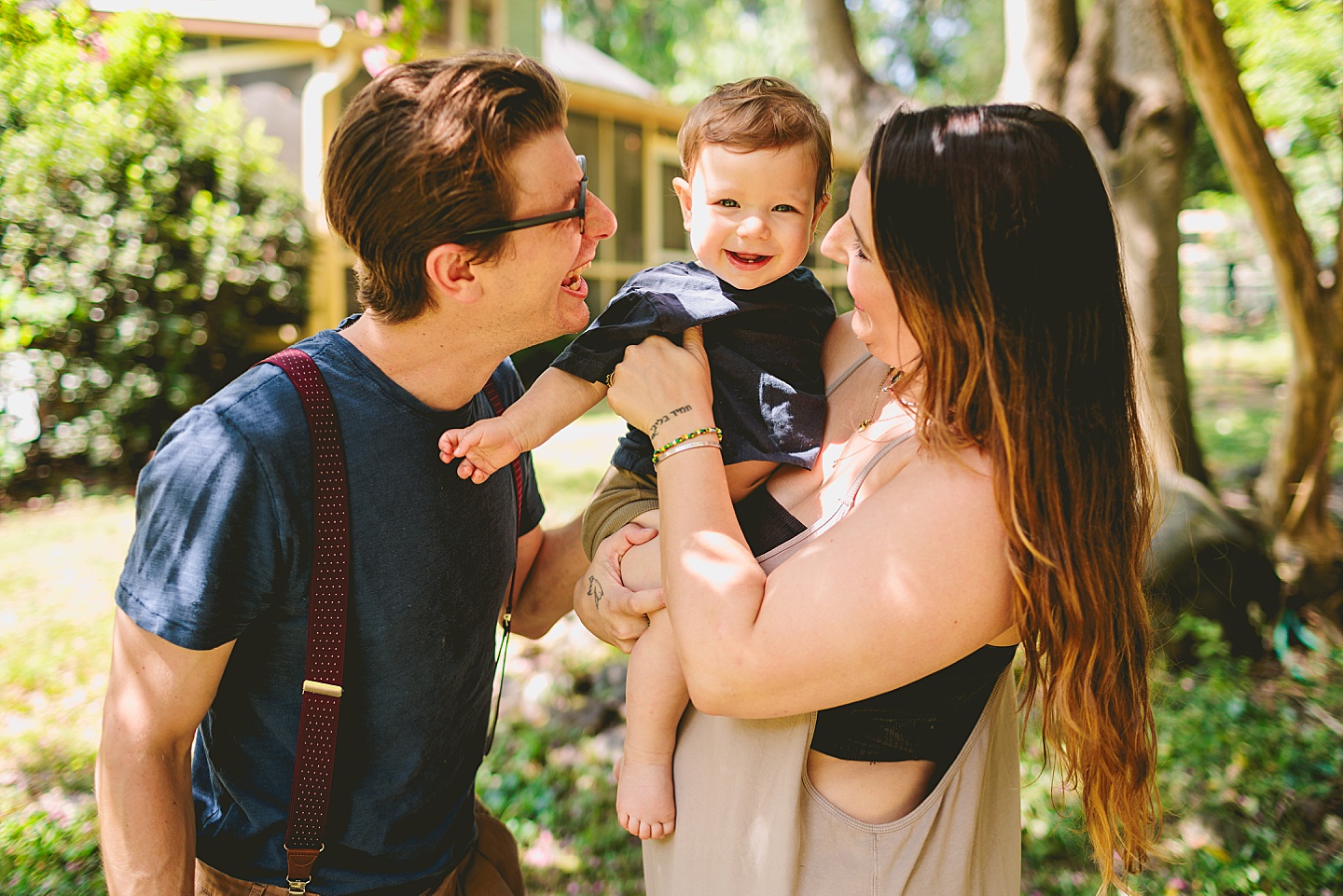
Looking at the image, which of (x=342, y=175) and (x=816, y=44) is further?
(x=816, y=44)

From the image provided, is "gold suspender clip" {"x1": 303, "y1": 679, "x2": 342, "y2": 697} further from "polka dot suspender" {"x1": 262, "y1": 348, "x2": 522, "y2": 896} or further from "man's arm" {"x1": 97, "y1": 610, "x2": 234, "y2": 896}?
"man's arm" {"x1": 97, "y1": 610, "x2": 234, "y2": 896}

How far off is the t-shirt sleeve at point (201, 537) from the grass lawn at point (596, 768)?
7.90 feet

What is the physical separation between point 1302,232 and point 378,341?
15.9ft

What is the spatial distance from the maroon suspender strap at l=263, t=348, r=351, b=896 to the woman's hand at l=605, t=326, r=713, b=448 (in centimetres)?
56

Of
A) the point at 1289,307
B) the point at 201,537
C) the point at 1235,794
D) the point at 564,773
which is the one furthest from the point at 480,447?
the point at 1289,307

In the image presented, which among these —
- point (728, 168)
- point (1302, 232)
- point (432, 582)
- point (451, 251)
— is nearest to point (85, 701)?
point (432, 582)

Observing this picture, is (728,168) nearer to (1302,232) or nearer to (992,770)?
(992,770)

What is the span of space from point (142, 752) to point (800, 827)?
3.73 feet

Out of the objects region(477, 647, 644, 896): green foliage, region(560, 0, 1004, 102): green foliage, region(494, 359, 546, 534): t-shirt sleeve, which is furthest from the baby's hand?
region(560, 0, 1004, 102): green foliage

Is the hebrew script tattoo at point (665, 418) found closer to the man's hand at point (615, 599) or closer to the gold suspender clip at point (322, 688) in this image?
the man's hand at point (615, 599)

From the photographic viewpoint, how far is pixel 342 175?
1830 millimetres

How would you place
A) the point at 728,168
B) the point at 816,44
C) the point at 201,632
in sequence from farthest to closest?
1. the point at 816,44
2. the point at 728,168
3. the point at 201,632

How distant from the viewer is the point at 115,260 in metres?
7.41

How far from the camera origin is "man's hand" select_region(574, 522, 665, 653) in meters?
1.91
